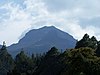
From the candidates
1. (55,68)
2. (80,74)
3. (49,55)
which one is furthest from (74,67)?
(49,55)

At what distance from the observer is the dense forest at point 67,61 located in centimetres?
4522

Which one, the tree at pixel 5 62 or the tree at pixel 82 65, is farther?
the tree at pixel 5 62

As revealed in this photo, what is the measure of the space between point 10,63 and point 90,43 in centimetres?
9191

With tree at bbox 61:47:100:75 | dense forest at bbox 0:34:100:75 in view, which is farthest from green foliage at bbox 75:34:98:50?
tree at bbox 61:47:100:75

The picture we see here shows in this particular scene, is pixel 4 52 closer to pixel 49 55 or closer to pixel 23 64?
pixel 23 64

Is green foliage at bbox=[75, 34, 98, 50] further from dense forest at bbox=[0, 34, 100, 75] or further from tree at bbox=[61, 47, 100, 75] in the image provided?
tree at bbox=[61, 47, 100, 75]

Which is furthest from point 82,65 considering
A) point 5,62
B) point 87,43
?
point 5,62

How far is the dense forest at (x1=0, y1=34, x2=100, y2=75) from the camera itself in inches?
1780

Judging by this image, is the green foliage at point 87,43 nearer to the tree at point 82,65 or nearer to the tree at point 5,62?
the tree at point 82,65

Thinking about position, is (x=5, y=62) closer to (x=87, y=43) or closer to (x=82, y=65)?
(x=87, y=43)

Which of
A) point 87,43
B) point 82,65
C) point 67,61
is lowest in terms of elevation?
point 82,65

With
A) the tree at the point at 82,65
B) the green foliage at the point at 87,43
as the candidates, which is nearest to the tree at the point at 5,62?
the green foliage at the point at 87,43

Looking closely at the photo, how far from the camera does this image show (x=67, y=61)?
4897cm

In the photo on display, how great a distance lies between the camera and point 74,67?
45219mm
